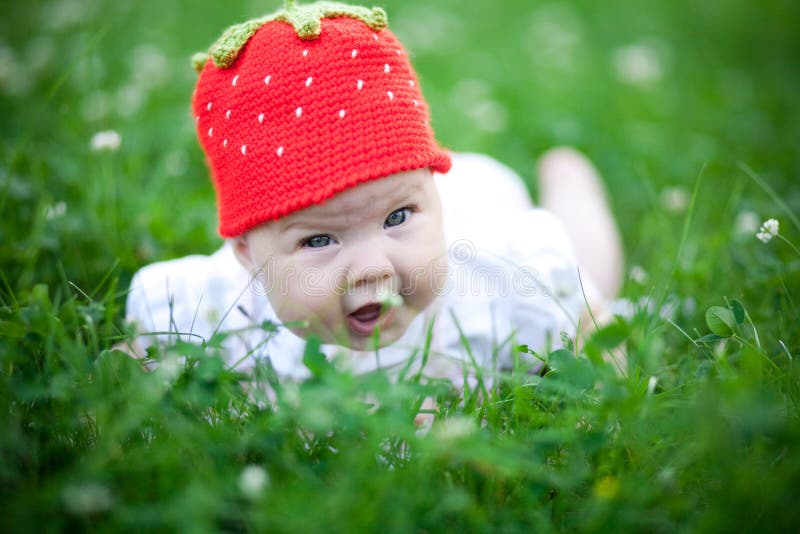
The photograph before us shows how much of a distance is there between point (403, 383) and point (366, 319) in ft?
1.24

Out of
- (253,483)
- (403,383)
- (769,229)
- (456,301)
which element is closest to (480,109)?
(456,301)

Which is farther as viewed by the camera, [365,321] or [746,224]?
[746,224]

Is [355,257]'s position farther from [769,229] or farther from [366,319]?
[769,229]

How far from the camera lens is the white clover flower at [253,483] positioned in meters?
1.31

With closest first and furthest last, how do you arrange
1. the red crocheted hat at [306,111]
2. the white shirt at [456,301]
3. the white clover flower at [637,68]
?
1. the red crocheted hat at [306,111]
2. the white shirt at [456,301]
3. the white clover flower at [637,68]

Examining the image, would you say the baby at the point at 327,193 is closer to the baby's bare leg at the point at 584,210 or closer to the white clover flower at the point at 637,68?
the baby's bare leg at the point at 584,210

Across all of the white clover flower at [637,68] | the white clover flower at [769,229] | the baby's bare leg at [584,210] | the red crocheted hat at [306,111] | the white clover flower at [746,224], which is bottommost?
the baby's bare leg at [584,210]

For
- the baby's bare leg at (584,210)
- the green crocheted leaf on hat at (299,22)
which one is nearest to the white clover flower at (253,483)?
the green crocheted leaf on hat at (299,22)

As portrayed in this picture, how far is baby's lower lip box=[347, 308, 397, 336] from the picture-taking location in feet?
6.22

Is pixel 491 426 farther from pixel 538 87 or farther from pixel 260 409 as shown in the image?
pixel 538 87

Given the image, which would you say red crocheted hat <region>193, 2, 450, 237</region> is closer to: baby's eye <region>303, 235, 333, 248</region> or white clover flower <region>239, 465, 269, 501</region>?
baby's eye <region>303, 235, 333, 248</region>

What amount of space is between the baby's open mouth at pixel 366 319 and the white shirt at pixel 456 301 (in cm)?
15

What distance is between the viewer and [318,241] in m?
1.84

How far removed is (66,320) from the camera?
1.87 metres
